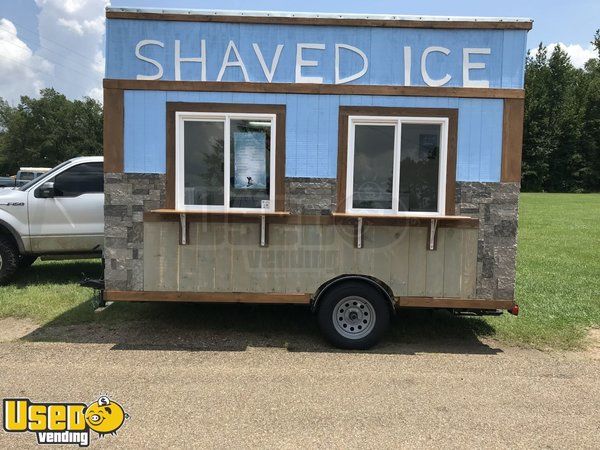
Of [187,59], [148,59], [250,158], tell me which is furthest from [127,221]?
[187,59]

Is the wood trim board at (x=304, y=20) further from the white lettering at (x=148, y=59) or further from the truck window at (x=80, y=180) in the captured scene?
the truck window at (x=80, y=180)

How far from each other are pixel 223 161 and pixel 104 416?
283 cm

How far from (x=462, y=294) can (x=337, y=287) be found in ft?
4.58

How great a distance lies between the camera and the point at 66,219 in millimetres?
8078

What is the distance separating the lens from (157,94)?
5.49 meters

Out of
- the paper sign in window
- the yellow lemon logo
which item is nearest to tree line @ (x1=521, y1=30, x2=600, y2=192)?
the paper sign in window

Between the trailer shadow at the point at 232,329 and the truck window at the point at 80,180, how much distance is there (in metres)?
2.10

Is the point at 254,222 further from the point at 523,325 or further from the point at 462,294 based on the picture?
the point at 523,325

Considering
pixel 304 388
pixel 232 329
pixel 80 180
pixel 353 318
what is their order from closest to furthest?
pixel 304 388
pixel 353 318
pixel 232 329
pixel 80 180

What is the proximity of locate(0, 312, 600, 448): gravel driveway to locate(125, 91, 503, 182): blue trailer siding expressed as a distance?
1996 mm

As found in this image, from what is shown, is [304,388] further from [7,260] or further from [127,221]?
[7,260]

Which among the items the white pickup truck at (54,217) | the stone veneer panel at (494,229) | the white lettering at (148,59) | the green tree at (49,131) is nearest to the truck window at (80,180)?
the white pickup truck at (54,217)

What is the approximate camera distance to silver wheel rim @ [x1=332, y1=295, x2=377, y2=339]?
18.2ft

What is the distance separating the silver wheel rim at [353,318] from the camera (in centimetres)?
556
